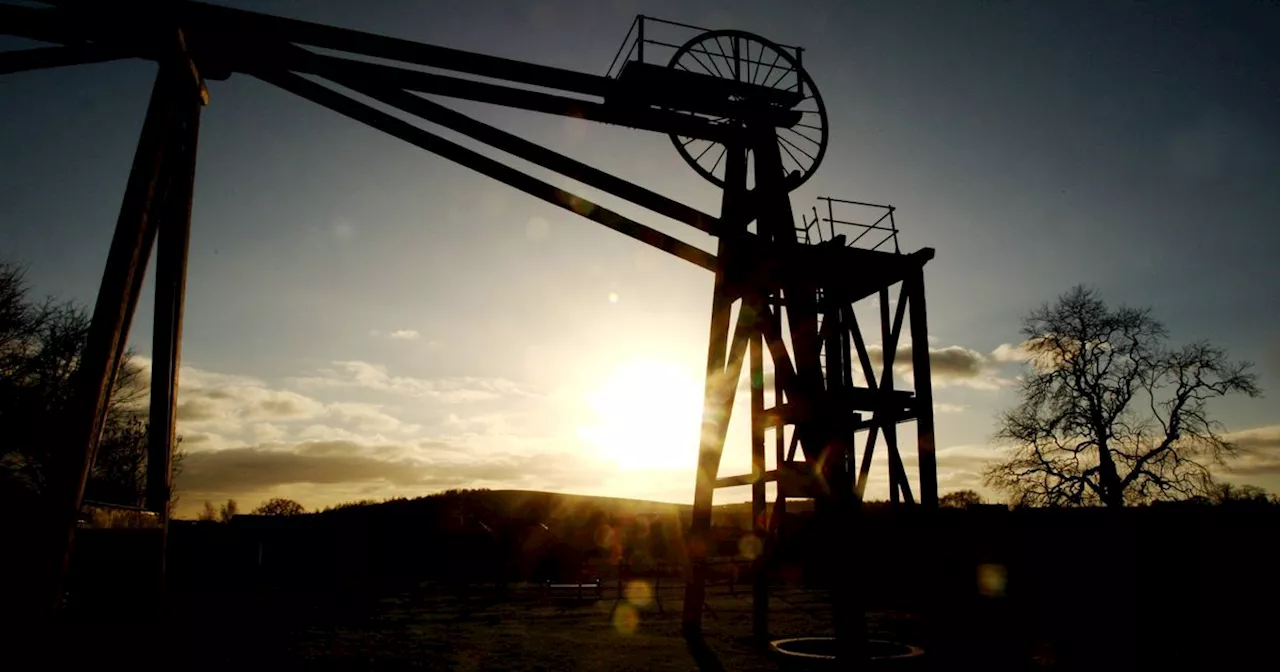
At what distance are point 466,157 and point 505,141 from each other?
45 centimetres

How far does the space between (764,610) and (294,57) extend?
8.70 meters

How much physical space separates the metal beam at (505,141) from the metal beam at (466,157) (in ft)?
0.56

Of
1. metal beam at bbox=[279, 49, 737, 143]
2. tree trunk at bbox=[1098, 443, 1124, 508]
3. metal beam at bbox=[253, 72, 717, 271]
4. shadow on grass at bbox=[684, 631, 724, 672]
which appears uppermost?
metal beam at bbox=[279, 49, 737, 143]

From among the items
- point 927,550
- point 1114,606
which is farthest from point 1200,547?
point 927,550

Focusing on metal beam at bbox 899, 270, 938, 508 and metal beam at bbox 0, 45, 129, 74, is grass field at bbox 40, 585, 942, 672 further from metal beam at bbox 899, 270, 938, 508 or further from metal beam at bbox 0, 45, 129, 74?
metal beam at bbox 0, 45, 129, 74

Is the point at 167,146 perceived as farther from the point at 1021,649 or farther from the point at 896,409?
the point at 1021,649

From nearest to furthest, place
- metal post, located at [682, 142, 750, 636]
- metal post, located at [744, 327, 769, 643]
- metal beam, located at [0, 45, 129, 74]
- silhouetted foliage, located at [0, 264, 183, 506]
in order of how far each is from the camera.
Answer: metal beam, located at [0, 45, 129, 74] < metal post, located at [682, 142, 750, 636] < metal post, located at [744, 327, 769, 643] < silhouetted foliage, located at [0, 264, 183, 506]

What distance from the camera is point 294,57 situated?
5.92 m

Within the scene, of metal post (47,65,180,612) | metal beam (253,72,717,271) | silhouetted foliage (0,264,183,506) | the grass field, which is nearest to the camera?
metal post (47,65,180,612)

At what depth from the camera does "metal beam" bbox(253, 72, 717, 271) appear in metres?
5.95

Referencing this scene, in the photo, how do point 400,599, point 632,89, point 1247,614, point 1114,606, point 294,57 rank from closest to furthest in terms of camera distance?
point 294,57, point 1247,614, point 632,89, point 1114,606, point 400,599

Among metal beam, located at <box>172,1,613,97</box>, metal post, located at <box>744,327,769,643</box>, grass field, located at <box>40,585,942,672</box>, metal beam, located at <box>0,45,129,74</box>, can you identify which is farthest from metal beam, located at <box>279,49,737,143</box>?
grass field, located at <box>40,585,942,672</box>

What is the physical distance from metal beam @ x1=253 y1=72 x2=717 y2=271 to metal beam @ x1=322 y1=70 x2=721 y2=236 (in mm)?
171

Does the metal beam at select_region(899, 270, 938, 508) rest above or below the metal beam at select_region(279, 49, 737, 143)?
below
